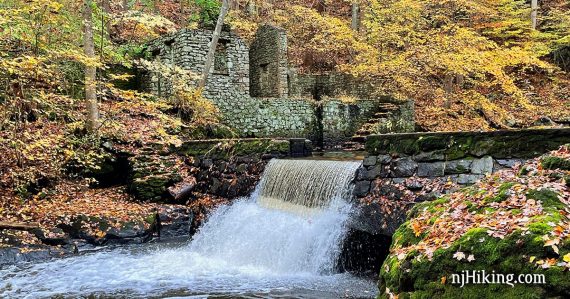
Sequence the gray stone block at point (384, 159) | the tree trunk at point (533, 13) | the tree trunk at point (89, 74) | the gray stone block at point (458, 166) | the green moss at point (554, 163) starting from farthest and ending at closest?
the tree trunk at point (533, 13) → the tree trunk at point (89, 74) → the gray stone block at point (384, 159) → the gray stone block at point (458, 166) → the green moss at point (554, 163)

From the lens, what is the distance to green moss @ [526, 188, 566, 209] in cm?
311

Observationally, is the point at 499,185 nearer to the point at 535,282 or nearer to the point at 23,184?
the point at 535,282

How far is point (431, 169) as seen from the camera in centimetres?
552

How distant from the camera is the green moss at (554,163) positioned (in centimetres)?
387

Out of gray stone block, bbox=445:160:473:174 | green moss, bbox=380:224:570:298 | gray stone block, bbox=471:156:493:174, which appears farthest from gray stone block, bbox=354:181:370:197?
green moss, bbox=380:224:570:298

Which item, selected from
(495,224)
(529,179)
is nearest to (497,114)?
(529,179)

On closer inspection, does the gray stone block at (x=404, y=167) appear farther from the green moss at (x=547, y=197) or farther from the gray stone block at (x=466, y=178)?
the green moss at (x=547, y=197)

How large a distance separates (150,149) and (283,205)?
163 inches

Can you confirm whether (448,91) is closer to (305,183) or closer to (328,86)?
(328,86)

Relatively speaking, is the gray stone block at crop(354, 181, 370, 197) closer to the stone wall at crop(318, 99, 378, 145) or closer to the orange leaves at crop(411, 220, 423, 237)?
the orange leaves at crop(411, 220, 423, 237)

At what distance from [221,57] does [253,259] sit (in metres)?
9.36

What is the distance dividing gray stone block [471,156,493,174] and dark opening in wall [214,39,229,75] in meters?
10.2

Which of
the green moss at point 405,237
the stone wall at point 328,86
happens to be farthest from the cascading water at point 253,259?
the stone wall at point 328,86

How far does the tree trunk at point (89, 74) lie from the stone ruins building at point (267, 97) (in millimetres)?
3672
